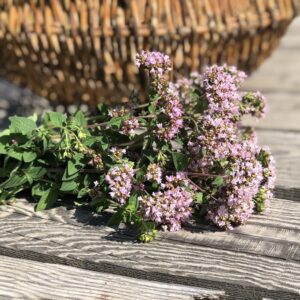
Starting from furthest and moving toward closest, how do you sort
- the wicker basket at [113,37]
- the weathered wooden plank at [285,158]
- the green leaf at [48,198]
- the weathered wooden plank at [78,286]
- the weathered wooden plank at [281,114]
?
the weathered wooden plank at [281,114], the wicker basket at [113,37], the weathered wooden plank at [285,158], the green leaf at [48,198], the weathered wooden plank at [78,286]

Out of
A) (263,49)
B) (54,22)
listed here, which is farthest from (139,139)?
(263,49)

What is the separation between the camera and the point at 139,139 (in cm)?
150

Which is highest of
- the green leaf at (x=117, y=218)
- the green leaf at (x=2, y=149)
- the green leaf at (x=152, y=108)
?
the green leaf at (x=152, y=108)

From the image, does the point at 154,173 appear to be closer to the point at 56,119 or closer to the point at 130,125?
the point at 130,125

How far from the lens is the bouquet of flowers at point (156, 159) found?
138 cm

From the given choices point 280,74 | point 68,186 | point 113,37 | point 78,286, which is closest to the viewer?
point 78,286

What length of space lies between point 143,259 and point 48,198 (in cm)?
35

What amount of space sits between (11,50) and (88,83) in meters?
0.30

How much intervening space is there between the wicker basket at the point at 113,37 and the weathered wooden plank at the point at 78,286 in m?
1.02

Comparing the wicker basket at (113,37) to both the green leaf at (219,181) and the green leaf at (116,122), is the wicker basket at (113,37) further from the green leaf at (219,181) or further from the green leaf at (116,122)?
the green leaf at (219,181)

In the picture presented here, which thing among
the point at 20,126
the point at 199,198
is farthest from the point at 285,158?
the point at 20,126

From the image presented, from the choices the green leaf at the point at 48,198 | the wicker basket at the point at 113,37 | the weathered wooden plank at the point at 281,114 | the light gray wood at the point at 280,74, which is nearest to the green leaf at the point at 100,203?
the green leaf at the point at 48,198

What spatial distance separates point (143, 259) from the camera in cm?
137

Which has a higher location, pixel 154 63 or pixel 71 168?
pixel 154 63
